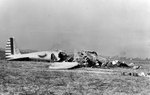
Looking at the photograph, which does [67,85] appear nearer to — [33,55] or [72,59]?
[72,59]

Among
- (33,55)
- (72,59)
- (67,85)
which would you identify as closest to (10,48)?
(33,55)

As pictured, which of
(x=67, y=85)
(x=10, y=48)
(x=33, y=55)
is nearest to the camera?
(x=67, y=85)

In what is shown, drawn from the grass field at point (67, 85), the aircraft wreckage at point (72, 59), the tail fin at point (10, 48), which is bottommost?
the grass field at point (67, 85)

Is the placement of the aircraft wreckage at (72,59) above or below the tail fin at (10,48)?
below

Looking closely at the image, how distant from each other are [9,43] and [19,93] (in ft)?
116

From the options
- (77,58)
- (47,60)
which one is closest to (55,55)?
(47,60)

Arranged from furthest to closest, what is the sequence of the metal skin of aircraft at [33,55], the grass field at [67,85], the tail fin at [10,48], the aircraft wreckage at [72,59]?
the tail fin at [10,48]
the metal skin of aircraft at [33,55]
the aircraft wreckage at [72,59]
the grass field at [67,85]

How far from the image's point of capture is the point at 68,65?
2714 centimetres

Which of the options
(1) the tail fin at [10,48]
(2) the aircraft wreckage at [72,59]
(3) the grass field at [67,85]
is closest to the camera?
(3) the grass field at [67,85]

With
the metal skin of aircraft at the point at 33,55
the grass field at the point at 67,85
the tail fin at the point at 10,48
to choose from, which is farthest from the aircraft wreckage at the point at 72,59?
the grass field at the point at 67,85

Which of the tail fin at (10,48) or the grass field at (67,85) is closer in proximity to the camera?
the grass field at (67,85)

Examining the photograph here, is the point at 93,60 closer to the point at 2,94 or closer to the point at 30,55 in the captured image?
the point at 30,55

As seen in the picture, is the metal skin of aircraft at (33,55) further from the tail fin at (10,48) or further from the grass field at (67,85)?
the grass field at (67,85)

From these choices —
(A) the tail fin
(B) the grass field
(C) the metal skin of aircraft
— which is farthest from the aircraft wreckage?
(B) the grass field
